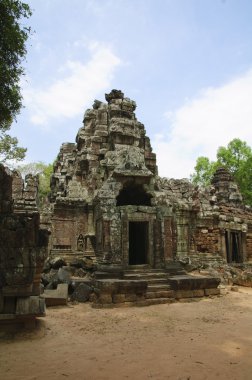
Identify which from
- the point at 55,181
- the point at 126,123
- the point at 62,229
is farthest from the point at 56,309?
the point at 55,181

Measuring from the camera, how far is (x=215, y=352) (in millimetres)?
4391

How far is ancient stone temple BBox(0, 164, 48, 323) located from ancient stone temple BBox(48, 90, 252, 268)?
3667 millimetres

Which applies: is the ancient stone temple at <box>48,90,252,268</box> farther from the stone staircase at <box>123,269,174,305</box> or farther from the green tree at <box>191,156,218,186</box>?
the green tree at <box>191,156,218,186</box>

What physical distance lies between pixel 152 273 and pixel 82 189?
570cm

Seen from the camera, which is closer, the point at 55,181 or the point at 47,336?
the point at 47,336

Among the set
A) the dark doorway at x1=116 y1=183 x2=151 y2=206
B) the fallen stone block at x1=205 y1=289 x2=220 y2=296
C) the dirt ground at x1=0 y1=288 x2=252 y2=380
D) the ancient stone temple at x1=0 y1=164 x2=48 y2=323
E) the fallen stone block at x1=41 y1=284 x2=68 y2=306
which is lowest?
the dirt ground at x1=0 y1=288 x2=252 y2=380

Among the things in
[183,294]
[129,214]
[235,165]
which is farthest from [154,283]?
[235,165]

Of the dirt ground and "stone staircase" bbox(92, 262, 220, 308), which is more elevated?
"stone staircase" bbox(92, 262, 220, 308)

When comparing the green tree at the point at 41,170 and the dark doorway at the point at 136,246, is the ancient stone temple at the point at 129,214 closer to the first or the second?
the dark doorway at the point at 136,246

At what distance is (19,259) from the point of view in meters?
5.29

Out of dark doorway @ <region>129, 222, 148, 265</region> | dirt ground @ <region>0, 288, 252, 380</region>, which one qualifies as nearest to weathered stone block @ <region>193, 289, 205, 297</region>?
dirt ground @ <region>0, 288, 252, 380</region>

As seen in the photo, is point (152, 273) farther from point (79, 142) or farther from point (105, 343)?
point (79, 142)

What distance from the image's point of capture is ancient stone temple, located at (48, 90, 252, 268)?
9391mm

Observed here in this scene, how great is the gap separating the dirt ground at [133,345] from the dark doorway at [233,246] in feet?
28.8
